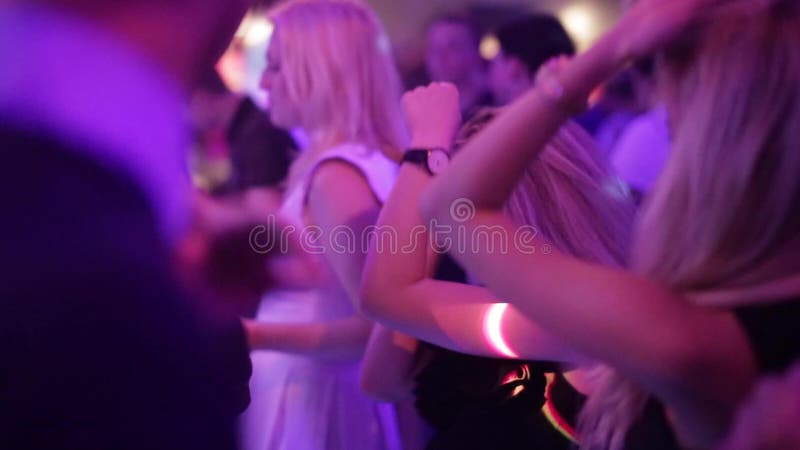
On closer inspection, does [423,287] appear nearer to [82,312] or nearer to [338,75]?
[82,312]

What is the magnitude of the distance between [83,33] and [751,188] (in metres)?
0.60

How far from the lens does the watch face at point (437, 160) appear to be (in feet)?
3.91

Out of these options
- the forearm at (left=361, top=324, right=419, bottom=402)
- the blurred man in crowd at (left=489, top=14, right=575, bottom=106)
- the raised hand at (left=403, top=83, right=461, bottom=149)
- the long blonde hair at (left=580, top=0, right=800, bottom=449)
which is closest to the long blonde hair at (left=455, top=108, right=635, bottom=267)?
the raised hand at (left=403, top=83, right=461, bottom=149)

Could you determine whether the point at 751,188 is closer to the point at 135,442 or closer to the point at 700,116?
the point at 700,116

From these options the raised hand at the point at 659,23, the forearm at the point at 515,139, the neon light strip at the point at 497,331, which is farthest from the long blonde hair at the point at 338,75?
the raised hand at the point at 659,23

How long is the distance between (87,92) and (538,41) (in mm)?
2182

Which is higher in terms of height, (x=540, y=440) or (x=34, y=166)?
(x=34, y=166)

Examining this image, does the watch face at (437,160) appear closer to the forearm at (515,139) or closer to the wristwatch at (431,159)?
the wristwatch at (431,159)

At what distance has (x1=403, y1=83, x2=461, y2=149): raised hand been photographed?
4.04 feet

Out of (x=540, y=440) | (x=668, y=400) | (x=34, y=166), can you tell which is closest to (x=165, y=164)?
(x=34, y=166)

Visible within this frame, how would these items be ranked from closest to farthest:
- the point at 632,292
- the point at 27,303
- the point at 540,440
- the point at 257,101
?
1. the point at 27,303
2. the point at 632,292
3. the point at 540,440
4. the point at 257,101

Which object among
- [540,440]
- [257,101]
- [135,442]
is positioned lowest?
[257,101]

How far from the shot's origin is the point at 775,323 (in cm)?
69

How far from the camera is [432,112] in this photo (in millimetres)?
1266
